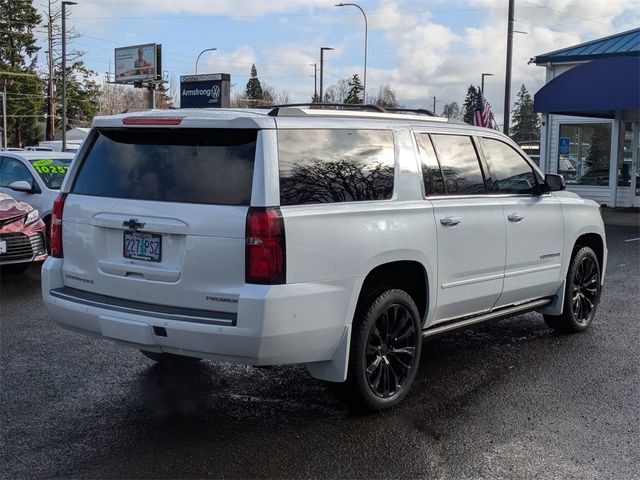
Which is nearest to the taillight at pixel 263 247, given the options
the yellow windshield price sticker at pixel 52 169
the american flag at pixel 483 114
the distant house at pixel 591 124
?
the yellow windshield price sticker at pixel 52 169

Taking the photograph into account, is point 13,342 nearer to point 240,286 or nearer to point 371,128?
point 240,286

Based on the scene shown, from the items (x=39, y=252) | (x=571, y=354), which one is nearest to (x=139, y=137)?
(x=571, y=354)

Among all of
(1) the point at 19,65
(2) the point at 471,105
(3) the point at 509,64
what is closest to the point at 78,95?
(1) the point at 19,65

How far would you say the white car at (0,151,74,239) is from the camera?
36.5 feet

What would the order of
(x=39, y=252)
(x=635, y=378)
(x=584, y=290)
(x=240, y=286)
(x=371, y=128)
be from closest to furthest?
(x=240, y=286), (x=371, y=128), (x=635, y=378), (x=584, y=290), (x=39, y=252)

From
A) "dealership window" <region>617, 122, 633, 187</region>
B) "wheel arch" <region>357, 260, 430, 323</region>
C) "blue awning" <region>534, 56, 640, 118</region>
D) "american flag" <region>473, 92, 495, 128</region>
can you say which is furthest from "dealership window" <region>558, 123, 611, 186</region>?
"wheel arch" <region>357, 260, 430, 323</region>

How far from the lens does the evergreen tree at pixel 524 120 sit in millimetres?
112756

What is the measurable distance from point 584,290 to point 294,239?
4012 mm

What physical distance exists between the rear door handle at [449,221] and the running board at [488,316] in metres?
0.78

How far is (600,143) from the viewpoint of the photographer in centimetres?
2255

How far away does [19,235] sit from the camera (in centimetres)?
916

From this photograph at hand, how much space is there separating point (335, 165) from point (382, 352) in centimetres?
127

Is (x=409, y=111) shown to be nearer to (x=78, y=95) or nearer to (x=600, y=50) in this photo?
(x=600, y=50)

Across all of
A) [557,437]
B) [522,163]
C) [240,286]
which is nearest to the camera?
[240,286]
